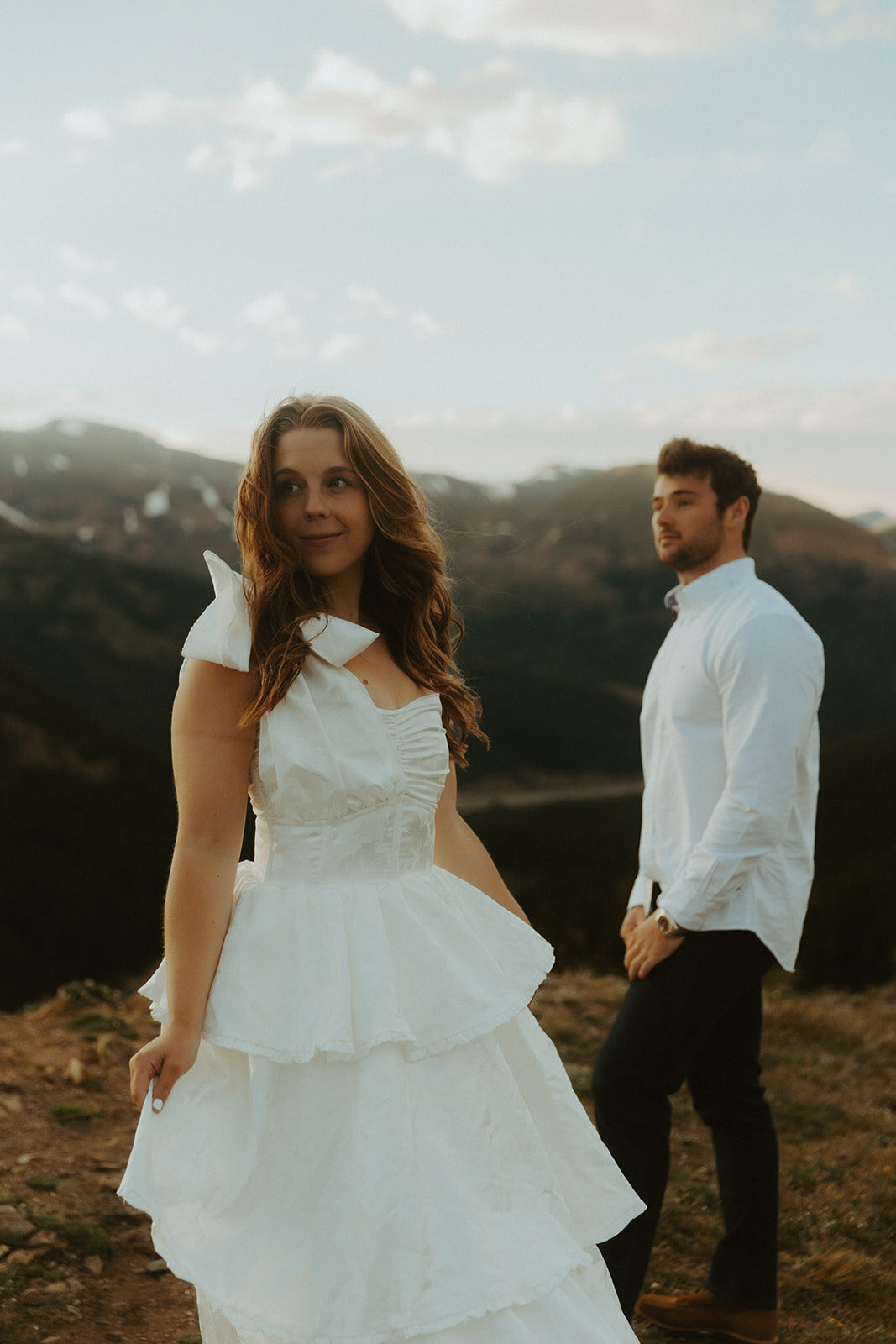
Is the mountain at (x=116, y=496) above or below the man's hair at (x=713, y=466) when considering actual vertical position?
above

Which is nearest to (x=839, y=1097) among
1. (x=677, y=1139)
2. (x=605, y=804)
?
(x=677, y=1139)

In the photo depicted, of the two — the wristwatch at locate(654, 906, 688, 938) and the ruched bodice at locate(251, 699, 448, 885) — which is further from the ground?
the ruched bodice at locate(251, 699, 448, 885)

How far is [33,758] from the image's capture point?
2233 centimetres

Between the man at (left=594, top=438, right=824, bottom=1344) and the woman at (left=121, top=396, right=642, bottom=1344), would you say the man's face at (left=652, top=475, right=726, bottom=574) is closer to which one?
the man at (left=594, top=438, right=824, bottom=1344)

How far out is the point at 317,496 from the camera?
1894 mm

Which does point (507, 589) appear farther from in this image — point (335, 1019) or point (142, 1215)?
point (335, 1019)

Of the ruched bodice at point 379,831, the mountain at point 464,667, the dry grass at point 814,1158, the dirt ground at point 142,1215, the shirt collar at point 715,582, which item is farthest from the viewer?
the mountain at point 464,667

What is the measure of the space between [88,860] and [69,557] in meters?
36.2

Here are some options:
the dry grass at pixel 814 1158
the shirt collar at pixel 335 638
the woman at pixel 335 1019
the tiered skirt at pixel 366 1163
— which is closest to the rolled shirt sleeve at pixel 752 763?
the woman at pixel 335 1019

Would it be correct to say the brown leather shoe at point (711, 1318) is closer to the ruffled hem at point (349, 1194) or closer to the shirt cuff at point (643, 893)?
the shirt cuff at point (643, 893)

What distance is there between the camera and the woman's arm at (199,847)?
5.26 ft

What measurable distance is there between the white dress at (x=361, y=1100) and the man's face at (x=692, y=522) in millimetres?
1141

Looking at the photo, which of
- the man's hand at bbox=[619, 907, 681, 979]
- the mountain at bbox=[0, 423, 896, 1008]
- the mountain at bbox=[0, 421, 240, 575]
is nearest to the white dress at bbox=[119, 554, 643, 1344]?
the mountain at bbox=[0, 423, 896, 1008]

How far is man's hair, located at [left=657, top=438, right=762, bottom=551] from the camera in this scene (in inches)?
106
